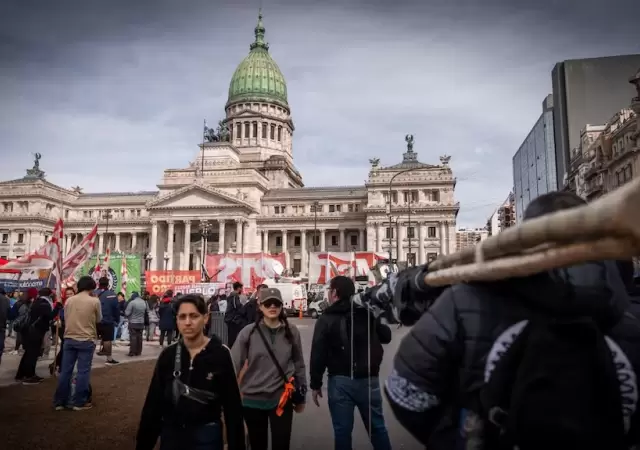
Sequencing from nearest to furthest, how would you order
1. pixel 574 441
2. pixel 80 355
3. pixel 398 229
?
1. pixel 574 441
2. pixel 80 355
3. pixel 398 229

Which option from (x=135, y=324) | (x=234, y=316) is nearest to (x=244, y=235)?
(x=135, y=324)

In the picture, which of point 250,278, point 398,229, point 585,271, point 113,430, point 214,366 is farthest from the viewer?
point 398,229

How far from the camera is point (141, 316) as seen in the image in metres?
A: 14.7

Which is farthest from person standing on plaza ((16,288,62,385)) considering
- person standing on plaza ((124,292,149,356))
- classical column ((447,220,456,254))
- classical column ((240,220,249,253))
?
classical column ((447,220,456,254))

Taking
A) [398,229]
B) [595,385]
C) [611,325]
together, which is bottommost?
[595,385]

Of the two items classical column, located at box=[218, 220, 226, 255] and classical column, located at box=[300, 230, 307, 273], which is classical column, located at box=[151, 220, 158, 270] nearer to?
classical column, located at box=[218, 220, 226, 255]

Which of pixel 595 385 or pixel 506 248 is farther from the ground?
pixel 506 248

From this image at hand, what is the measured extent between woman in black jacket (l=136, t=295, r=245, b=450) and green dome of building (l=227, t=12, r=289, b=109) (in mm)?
77697

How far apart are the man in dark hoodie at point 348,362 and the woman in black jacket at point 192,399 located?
163cm

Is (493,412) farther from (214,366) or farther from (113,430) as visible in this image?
(113,430)

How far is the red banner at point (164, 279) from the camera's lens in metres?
25.9

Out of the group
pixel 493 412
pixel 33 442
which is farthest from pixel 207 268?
pixel 493 412

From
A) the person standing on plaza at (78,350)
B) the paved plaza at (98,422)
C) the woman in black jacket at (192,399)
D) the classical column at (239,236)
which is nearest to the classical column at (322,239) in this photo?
the classical column at (239,236)

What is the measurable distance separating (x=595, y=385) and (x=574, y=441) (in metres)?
0.19
